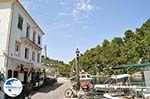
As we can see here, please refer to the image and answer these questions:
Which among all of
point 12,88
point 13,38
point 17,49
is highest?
point 13,38

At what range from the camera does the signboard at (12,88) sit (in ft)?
18.3

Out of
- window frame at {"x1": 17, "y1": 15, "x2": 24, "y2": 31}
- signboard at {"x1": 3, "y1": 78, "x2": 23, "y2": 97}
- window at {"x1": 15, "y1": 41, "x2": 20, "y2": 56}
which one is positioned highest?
window frame at {"x1": 17, "y1": 15, "x2": 24, "y2": 31}

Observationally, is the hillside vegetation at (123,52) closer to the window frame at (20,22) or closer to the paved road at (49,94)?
the paved road at (49,94)

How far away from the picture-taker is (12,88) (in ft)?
18.6

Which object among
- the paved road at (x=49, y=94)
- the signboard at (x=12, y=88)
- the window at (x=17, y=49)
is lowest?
the paved road at (x=49, y=94)

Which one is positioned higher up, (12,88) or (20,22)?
(20,22)

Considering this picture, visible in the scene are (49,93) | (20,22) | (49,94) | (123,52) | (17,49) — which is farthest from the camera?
(123,52)

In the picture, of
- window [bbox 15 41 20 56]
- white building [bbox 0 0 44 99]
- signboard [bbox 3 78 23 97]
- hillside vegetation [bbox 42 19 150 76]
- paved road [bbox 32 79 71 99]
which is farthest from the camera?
hillside vegetation [bbox 42 19 150 76]

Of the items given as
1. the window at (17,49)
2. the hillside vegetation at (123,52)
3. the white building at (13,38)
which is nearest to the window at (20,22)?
the white building at (13,38)

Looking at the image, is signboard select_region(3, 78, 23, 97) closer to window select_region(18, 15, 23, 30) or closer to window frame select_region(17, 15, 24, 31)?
window frame select_region(17, 15, 24, 31)

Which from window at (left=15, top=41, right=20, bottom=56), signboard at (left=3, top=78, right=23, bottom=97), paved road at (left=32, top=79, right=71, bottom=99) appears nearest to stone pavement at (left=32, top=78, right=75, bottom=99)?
paved road at (left=32, top=79, right=71, bottom=99)

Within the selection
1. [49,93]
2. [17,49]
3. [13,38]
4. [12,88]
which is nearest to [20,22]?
[13,38]

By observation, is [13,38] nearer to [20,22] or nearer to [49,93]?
[20,22]

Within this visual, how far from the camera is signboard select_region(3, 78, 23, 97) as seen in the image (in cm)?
559
